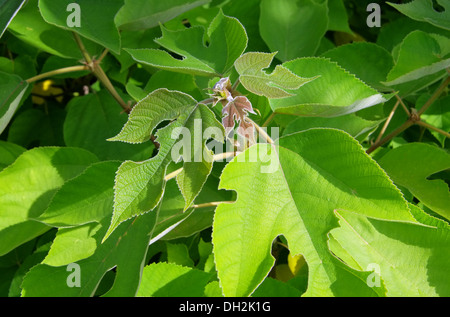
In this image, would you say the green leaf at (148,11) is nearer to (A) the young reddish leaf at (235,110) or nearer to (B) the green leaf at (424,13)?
(A) the young reddish leaf at (235,110)

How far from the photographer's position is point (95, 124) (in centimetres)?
119

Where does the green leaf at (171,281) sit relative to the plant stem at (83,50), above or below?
below

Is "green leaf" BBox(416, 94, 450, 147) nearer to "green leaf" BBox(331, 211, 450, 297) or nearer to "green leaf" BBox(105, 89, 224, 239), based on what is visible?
"green leaf" BBox(331, 211, 450, 297)

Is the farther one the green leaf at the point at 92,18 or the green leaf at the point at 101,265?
the green leaf at the point at 92,18

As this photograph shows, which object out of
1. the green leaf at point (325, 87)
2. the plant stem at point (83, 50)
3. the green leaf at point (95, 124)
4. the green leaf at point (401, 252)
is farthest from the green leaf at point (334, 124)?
the plant stem at point (83, 50)

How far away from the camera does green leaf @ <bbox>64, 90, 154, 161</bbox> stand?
1.15 m

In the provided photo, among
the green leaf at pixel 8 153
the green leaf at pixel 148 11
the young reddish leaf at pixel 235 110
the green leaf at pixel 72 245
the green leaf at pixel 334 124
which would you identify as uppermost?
the green leaf at pixel 148 11

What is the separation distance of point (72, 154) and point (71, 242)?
24cm

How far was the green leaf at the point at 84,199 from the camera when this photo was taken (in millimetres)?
852

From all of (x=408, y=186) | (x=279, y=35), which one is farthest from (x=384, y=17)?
(x=408, y=186)

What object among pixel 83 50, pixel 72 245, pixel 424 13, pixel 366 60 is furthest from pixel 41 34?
pixel 424 13

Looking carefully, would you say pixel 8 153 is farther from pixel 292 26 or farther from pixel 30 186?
pixel 292 26

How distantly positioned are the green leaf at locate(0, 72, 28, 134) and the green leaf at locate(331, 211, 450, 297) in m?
0.76

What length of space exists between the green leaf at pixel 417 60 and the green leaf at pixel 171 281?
555mm
